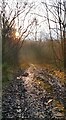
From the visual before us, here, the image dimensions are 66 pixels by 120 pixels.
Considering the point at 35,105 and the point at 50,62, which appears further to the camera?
the point at 50,62

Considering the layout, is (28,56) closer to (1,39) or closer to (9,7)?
(1,39)

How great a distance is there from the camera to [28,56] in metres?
24.1

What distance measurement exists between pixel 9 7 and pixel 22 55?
21.8ft

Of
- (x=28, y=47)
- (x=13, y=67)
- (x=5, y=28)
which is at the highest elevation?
(x=5, y=28)

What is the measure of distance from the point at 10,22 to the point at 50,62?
550 cm

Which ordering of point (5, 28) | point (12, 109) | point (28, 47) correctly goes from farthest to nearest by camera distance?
point (28, 47), point (5, 28), point (12, 109)

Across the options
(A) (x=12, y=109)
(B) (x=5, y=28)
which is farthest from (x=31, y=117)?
(B) (x=5, y=28)

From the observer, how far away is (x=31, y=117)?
6922 millimetres

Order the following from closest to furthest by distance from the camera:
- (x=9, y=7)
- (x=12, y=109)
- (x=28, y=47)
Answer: (x=12, y=109) → (x=28, y=47) → (x=9, y=7)

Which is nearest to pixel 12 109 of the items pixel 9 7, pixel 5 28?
pixel 5 28

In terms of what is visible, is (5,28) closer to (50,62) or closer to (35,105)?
(50,62)

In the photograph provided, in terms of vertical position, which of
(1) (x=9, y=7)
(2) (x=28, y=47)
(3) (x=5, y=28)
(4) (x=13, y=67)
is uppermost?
(1) (x=9, y=7)

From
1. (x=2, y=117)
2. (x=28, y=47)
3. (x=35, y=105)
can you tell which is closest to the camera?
(x=2, y=117)

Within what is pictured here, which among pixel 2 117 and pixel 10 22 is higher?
pixel 10 22
